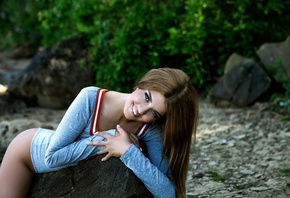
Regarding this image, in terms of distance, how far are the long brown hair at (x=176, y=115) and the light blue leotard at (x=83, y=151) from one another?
9 centimetres

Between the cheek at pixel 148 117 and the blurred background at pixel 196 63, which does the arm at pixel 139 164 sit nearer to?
the cheek at pixel 148 117

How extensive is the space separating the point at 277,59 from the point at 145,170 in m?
4.19

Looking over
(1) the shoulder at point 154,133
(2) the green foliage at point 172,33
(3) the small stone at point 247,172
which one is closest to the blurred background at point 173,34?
(2) the green foliage at point 172,33

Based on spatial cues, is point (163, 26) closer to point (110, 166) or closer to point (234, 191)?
point (234, 191)

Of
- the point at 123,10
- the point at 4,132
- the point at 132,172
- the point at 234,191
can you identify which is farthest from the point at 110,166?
the point at 123,10

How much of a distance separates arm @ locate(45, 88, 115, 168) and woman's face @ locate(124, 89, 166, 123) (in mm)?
250

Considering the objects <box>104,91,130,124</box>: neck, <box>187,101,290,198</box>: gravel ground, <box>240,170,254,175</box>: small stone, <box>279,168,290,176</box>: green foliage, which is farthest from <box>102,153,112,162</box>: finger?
<box>279,168,290,176</box>: green foliage

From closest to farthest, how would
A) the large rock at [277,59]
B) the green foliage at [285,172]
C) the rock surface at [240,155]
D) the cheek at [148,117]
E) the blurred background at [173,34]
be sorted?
the cheek at [148,117]
the rock surface at [240,155]
the green foliage at [285,172]
the large rock at [277,59]
the blurred background at [173,34]

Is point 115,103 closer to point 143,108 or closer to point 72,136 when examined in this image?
point 143,108

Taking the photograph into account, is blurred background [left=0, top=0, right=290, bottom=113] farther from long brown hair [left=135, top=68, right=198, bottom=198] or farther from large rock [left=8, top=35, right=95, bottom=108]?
long brown hair [left=135, top=68, right=198, bottom=198]

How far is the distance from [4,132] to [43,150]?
166 centimetres

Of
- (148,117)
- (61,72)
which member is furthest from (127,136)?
(61,72)

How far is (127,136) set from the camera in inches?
86.6

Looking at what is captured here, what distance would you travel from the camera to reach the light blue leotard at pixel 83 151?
6.84 feet
